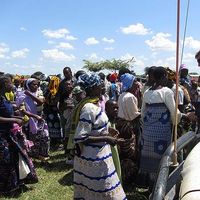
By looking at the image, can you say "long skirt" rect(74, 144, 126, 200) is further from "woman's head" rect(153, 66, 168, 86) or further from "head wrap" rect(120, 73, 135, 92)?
"head wrap" rect(120, 73, 135, 92)

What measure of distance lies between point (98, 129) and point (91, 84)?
456 mm

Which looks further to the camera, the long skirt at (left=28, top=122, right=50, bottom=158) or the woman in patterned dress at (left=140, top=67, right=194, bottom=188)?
the long skirt at (left=28, top=122, right=50, bottom=158)

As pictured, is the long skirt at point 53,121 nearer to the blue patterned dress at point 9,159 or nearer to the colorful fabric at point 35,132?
the colorful fabric at point 35,132

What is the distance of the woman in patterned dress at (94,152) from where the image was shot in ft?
12.9

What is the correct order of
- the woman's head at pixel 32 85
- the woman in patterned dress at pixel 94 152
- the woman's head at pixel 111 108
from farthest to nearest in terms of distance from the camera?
the woman's head at pixel 32 85 < the woman's head at pixel 111 108 < the woman in patterned dress at pixel 94 152

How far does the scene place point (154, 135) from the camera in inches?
198

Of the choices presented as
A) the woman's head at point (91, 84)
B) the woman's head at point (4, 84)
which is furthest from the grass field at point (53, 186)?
the woman's head at point (91, 84)

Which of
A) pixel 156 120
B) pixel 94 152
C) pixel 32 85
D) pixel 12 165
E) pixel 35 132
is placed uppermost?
pixel 32 85

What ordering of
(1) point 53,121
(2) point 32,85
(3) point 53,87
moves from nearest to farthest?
(2) point 32,85 → (3) point 53,87 → (1) point 53,121

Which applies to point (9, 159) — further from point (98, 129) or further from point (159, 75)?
point (159, 75)

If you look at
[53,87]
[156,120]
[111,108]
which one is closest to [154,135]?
[156,120]

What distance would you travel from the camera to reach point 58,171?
7.41m

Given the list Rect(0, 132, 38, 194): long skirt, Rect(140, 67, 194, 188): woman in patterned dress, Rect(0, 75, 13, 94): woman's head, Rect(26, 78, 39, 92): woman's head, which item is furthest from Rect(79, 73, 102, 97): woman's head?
Rect(26, 78, 39, 92): woman's head

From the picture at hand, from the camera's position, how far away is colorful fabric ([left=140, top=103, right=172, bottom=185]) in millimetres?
4926
